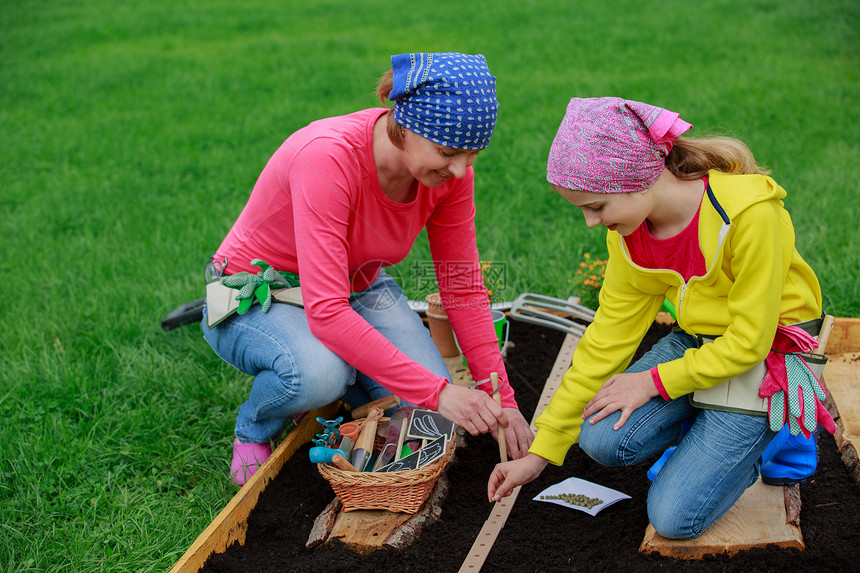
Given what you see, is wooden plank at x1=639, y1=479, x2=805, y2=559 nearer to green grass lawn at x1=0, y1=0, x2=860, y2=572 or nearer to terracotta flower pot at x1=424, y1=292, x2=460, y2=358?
green grass lawn at x1=0, y1=0, x2=860, y2=572

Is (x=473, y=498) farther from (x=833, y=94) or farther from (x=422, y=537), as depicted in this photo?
(x=833, y=94)

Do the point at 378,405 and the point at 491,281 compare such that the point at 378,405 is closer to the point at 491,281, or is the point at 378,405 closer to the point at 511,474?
the point at 511,474

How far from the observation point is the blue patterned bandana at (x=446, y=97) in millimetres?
1750

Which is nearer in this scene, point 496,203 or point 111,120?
point 496,203

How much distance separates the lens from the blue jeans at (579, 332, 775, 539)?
1712 millimetres

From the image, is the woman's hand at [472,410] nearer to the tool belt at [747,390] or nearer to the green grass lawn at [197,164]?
the tool belt at [747,390]

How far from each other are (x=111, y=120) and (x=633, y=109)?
577 centimetres

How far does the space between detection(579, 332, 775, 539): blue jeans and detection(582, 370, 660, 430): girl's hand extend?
8cm

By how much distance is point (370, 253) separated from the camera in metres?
2.28

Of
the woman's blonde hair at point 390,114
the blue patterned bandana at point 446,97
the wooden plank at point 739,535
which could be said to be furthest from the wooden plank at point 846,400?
the woman's blonde hair at point 390,114

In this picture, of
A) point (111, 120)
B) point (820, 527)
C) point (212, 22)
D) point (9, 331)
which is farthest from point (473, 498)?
point (212, 22)

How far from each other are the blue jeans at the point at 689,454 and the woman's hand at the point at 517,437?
7.2 inches

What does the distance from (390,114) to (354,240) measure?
0.43 metres

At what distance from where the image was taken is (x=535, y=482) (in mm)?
2160
